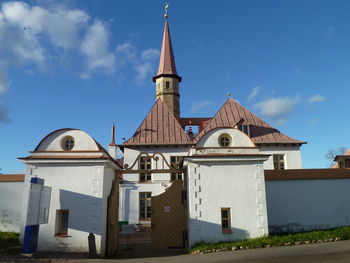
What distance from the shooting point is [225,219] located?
37.8 feet

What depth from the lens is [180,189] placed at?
43.1ft

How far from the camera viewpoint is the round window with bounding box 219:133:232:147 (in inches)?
486

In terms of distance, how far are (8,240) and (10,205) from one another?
9.11 ft

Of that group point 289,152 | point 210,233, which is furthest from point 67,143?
point 289,152

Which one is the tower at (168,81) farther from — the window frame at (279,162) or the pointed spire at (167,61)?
the window frame at (279,162)

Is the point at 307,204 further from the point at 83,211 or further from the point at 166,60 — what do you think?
the point at 166,60

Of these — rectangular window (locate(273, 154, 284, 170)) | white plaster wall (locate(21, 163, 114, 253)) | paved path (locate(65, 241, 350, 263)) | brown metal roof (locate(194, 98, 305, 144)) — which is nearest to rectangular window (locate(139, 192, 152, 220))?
brown metal roof (locate(194, 98, 305, 144))

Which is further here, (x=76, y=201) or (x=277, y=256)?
(x=76, y=201)

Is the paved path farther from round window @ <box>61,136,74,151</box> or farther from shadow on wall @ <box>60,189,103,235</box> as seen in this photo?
round window @ <box>61,136,74,151</box>

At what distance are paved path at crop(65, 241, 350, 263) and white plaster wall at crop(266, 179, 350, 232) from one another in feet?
9.47

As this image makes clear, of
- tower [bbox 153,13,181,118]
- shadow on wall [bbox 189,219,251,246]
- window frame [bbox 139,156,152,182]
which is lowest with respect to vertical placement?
shadow on wall [bbox 189,219,251,246]

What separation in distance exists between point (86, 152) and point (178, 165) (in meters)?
3.96

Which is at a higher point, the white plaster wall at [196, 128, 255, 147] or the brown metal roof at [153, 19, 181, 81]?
the brown metal roof at [153, 19, 181, 81]

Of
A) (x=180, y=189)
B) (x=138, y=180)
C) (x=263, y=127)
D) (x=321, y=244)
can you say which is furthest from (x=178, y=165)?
(x=263, y=127)
